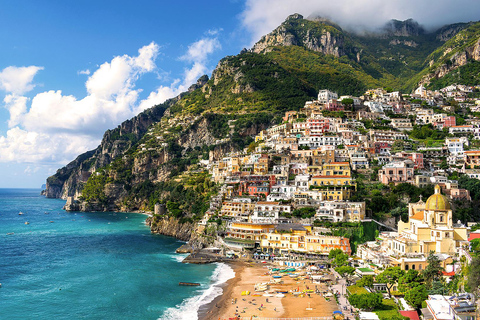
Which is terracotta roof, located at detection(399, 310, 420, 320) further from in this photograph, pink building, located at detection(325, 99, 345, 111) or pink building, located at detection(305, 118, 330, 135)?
pink building, located at detection(325, 99, 345, 111)

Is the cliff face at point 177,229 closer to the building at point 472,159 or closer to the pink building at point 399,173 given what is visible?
the pink building at point 399,173

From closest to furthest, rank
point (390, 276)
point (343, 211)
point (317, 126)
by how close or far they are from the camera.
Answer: point (390, 276), point (343, 211), point (317, 126)

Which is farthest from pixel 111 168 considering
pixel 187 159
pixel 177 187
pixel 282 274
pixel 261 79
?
pixel 282 274

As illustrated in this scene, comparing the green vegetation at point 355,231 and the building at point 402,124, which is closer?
the green vegetation at point 355,231

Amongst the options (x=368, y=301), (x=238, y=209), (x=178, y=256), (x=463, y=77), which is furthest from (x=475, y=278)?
(x=463, y=77)

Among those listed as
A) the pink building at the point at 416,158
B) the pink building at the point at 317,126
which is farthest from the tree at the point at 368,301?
the pink building at the point at 317,126

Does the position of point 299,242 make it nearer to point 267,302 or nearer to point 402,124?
point 267,302
